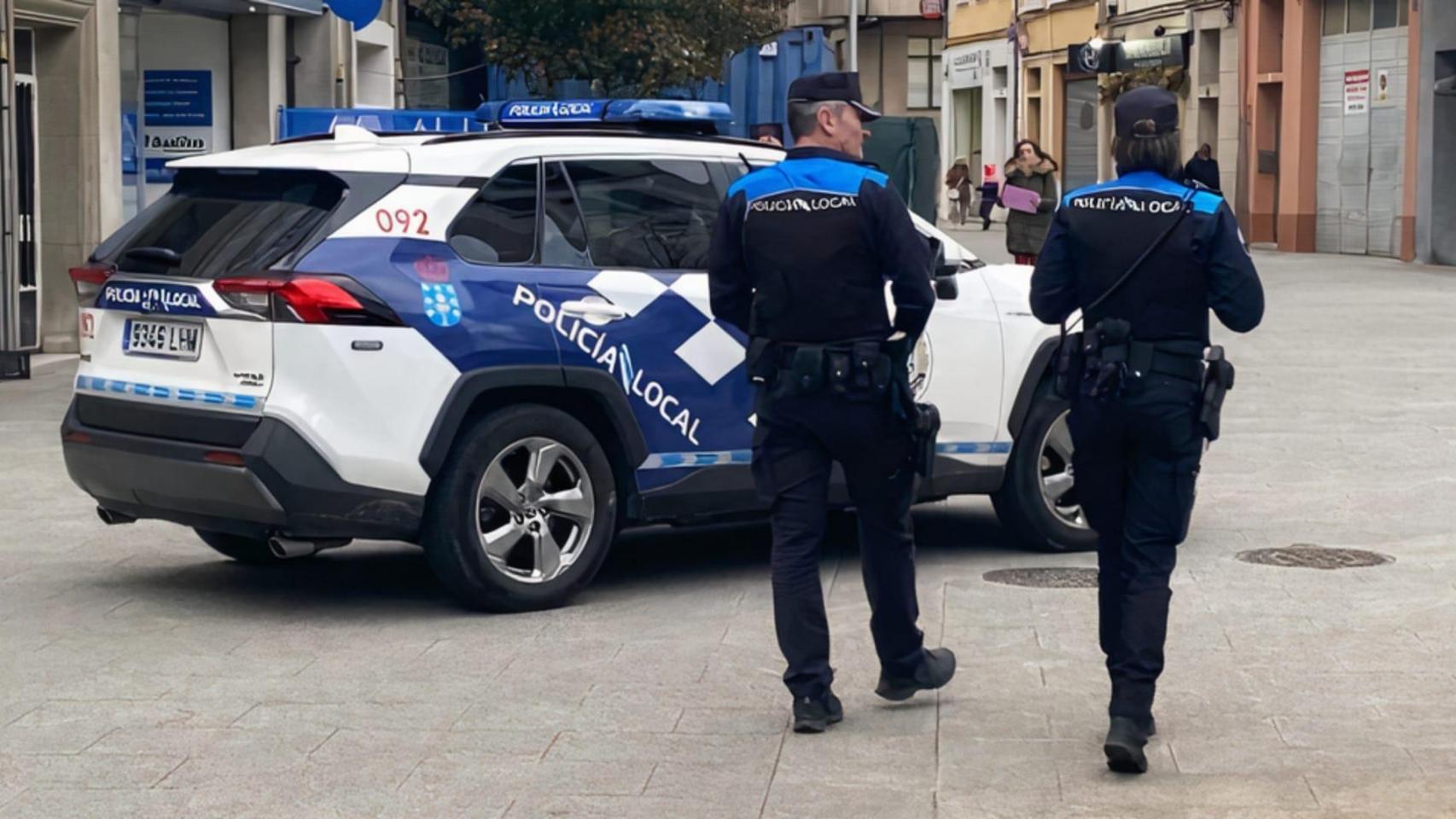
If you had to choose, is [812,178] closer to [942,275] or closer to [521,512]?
[942,275]

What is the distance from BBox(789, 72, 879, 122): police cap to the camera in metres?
6.27

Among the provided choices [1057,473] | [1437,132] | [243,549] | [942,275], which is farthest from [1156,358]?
[1437,132]

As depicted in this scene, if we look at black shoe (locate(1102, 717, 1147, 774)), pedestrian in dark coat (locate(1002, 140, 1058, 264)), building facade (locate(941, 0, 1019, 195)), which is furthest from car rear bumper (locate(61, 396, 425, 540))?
building facade (locate(941, 0, 1019, 195))

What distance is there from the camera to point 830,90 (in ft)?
20.6

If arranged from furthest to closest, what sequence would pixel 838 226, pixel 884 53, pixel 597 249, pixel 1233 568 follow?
pixel 884 53 → pixel 1233 568 → pixel 597 249 → pixel 838 226

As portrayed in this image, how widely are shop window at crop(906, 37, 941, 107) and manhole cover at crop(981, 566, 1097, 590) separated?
6098 cm

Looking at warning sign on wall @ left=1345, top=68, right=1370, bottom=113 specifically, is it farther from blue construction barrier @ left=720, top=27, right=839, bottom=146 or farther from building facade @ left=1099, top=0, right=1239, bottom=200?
blue construction barrier @ left=720, top=27, right=839, bottom=146

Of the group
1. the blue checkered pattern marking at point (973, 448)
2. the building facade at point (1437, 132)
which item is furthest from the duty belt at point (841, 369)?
the building facade at point (1437, 132)

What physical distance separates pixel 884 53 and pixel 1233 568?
60869 mm

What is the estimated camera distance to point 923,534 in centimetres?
995

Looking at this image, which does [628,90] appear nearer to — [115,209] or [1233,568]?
[115,209]

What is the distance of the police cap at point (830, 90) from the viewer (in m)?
6.27

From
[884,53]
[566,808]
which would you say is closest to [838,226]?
[566,808]

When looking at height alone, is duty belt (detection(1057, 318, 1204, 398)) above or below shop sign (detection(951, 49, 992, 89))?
below
